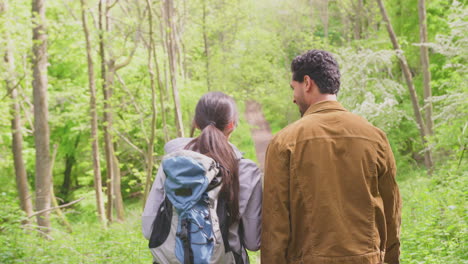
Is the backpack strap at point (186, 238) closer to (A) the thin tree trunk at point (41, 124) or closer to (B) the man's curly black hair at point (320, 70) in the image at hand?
(B) the man's curly black hair at point (320, 70)

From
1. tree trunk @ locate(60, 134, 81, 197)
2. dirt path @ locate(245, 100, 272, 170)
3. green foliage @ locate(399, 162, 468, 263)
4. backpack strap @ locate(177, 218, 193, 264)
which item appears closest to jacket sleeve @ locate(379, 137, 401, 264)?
backpack strap @ locate(177, 218, 193, 264)

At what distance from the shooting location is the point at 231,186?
265cm

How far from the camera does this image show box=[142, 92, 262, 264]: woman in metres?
2.66

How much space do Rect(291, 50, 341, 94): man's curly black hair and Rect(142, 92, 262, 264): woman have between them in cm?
52

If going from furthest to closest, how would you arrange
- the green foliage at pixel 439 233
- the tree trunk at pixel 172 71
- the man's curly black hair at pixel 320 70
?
the tree trunk at pixel 172 71
the green foliage at pixel 439 233
the man's curly black hair at pixel 320 70

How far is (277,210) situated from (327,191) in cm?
28

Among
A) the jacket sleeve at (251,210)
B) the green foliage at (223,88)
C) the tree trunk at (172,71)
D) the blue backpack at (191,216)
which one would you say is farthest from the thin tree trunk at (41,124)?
the jacket sleeve at (251,210)

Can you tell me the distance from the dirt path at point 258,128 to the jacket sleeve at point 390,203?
2110cm

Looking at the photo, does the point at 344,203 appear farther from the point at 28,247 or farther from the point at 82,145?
the point at 82,145

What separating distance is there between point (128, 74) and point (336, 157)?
16178 mm

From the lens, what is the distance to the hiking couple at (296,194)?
7.93 ft

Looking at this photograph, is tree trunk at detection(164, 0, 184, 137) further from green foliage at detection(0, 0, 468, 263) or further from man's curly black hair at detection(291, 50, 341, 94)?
man's curly black hair at detection(291, 50, 341, 94)

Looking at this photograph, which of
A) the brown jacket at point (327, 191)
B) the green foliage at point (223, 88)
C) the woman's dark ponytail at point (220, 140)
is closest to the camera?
the brown jacket at point (327, 191)

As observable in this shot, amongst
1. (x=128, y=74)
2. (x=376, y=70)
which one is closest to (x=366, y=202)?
(x=376, y=70)
